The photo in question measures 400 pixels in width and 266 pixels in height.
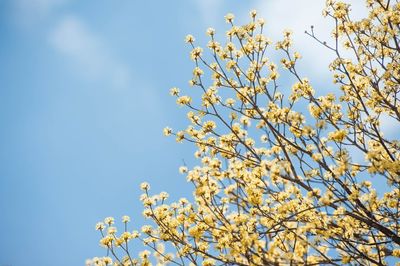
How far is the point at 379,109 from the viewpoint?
741cm

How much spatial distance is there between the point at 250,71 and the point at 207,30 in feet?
3.79

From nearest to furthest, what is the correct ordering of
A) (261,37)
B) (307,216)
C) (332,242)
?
(332,242) < (307,216) < (261,37)

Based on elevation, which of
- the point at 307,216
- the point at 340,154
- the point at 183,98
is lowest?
the point at 307,216

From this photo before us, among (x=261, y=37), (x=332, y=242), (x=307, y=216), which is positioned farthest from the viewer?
(x=261, y=37)

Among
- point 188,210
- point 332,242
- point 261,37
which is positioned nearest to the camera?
point 332,242

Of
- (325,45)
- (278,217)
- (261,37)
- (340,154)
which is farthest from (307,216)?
(261,37)

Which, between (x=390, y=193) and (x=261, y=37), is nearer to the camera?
(x=390, y=193)

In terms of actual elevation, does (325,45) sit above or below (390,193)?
above

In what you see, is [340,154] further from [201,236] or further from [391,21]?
[391,21]

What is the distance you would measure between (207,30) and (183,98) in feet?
4.75

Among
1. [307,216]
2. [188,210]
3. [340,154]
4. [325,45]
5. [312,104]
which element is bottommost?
[307,216]

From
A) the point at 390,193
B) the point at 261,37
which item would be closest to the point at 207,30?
the point at 261,37

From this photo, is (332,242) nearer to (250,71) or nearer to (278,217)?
(278,217)

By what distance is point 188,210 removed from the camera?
6.20 m
